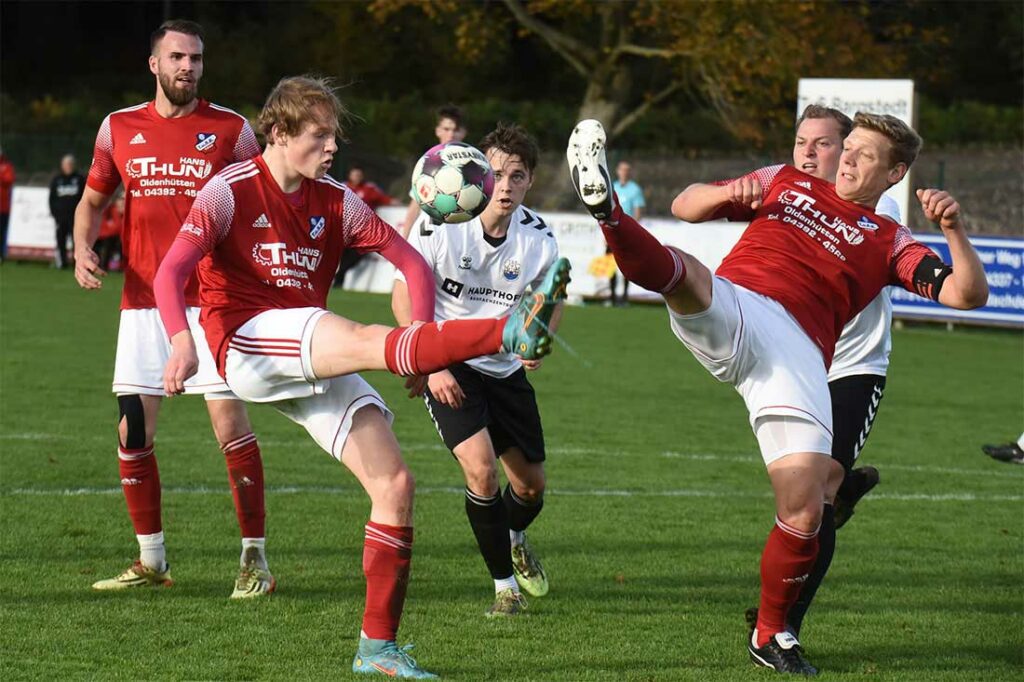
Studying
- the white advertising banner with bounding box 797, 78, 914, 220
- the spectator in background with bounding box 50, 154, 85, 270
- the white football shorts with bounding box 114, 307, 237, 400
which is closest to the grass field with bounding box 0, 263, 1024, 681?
the white football shorts with bounding box 114, 307, 237, 400

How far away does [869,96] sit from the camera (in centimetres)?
2023

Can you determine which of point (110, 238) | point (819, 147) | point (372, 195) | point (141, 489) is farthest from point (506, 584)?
point (110, 238)

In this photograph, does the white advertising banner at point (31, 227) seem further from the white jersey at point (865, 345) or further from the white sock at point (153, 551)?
the white jersey at point (865, 345)

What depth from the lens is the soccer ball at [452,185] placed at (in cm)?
566

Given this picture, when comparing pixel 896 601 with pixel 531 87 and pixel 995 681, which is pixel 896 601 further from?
pixel 531 87

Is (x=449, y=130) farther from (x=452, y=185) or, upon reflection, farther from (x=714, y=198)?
(x=714, y=198)

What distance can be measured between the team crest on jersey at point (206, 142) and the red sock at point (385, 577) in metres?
2.24

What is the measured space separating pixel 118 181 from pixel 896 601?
4023mm

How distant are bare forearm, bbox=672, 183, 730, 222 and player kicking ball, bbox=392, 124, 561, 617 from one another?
1082 mm

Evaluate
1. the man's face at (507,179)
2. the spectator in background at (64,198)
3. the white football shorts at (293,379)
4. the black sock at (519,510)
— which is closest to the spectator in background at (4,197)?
the spectator in background at (64,198)

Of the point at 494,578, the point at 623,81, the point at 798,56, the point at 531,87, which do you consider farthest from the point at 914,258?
the point at 531,87

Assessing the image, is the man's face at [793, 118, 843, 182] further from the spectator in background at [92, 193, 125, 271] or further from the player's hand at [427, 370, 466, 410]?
the spectator in background at [92, 193, 125, 271]

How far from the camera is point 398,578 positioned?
5.32 m

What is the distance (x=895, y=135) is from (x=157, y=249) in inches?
127
